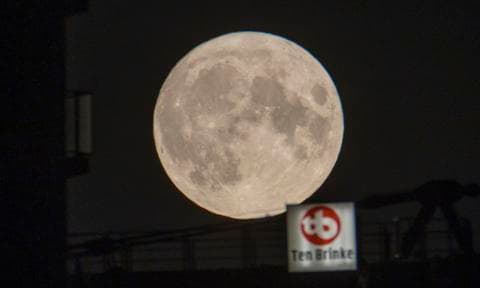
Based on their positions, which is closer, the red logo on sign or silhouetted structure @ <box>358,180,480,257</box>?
the red logo on sign

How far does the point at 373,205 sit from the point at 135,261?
5.35 meters

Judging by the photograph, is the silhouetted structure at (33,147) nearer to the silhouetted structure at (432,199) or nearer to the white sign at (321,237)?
the white sign at (321,237)

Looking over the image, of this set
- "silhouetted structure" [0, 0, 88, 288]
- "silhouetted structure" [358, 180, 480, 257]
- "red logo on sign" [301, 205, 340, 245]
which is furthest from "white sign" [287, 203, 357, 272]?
"silhouetted structure" [0, 0, 88, 288]

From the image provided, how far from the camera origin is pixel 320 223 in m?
19.4

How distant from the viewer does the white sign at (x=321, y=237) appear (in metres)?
19.3

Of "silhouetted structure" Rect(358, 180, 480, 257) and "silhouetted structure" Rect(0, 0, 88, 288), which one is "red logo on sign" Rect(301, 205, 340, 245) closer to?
"silhouetted structure" Rect(358, 180, 480, 257)

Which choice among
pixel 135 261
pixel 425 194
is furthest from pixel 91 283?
pixel 425 194

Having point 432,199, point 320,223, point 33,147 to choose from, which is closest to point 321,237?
point 320,223

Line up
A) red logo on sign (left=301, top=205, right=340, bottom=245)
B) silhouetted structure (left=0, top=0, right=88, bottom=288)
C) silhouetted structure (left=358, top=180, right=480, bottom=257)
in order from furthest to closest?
silhouetted structure (left=358, top=180, right=480, bottom=257), silhouetted structure (left=0, top=0, right=88, bottom=288), red logo on sign (left=301, top=205, right=340, bottom=245)

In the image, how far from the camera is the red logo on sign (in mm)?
19281

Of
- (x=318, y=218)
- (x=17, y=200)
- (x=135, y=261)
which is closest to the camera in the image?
(x=318, y=218)

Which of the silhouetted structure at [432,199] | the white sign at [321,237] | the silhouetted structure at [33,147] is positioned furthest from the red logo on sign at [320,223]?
the silhouetted structure at [33,147]

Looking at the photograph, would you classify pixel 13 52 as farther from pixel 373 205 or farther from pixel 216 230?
pixel 373 205

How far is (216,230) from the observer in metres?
21.2
